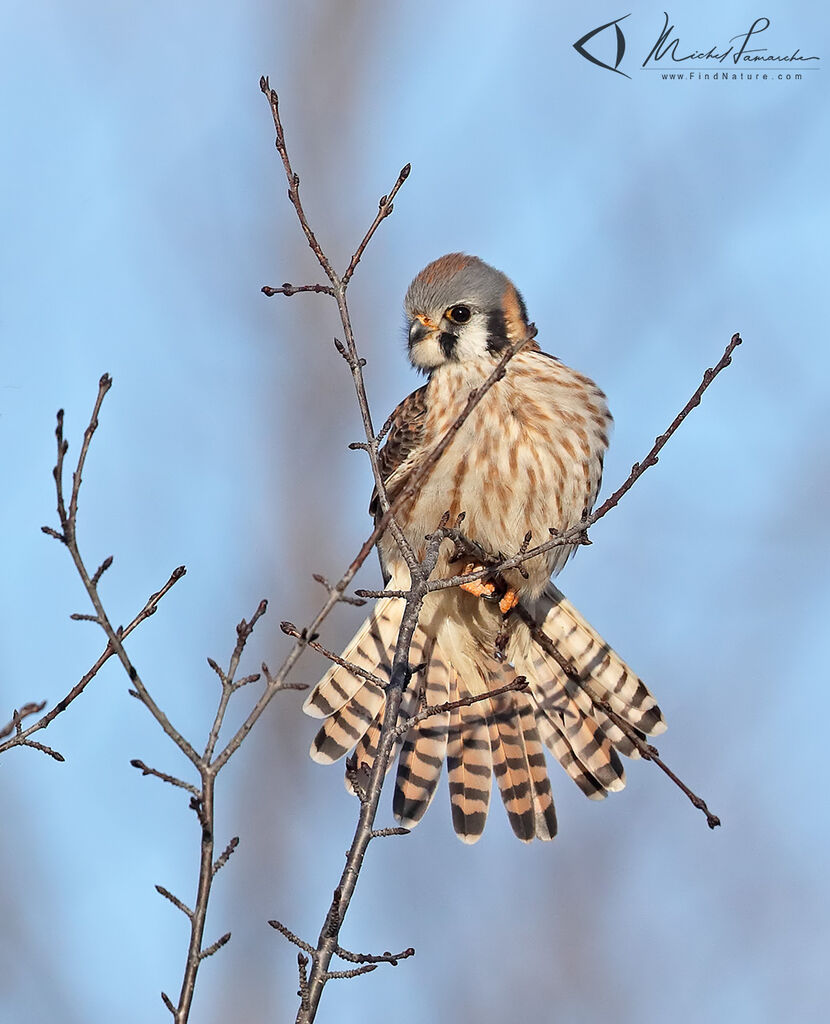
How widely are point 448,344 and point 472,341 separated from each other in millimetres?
70

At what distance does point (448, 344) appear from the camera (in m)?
3.60

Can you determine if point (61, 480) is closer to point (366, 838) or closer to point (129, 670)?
point (129, 670)

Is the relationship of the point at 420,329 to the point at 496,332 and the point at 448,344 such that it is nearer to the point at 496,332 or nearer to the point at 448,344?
the point at 448,344

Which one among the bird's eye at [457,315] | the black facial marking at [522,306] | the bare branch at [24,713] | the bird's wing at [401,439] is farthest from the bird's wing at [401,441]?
the bare branch at [24,713]

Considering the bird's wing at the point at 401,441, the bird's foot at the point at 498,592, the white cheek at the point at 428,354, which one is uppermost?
the white cheek at the point at 428,354

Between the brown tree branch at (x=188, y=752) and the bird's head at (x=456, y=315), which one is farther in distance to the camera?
the bird's head at (x=456, y=315)

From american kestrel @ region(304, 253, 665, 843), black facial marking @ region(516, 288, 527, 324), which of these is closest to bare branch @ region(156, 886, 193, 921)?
american kestrel @ region(304, 253, 665, 843)

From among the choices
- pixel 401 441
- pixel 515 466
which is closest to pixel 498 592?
pixel 515 466

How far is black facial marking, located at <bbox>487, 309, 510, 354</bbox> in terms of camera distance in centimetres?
362

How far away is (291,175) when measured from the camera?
223cm

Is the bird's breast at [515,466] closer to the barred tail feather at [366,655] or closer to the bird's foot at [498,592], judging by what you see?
the bird's foot at [498,592]

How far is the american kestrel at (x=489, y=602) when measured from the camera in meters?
3.31

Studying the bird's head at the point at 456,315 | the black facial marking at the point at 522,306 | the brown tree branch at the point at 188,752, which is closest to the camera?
the brown tree branch at the point at 188,752

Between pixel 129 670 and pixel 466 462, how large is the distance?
1.75m
